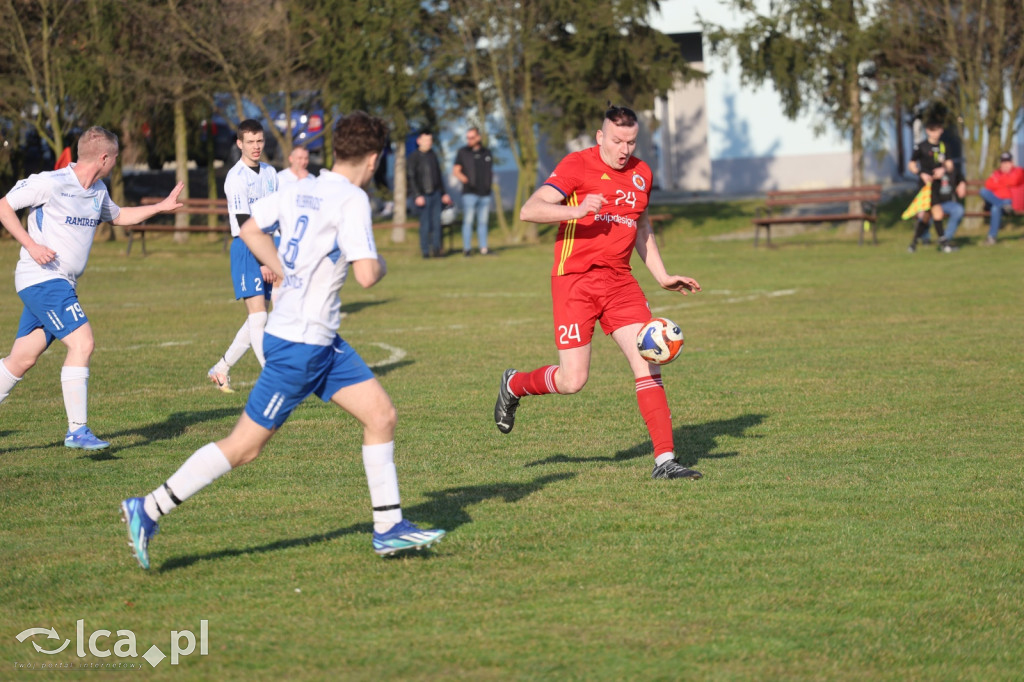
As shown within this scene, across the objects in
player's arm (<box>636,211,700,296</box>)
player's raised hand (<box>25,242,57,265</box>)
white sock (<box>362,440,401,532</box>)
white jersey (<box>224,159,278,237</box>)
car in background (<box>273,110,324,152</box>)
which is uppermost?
car in background (<box>273,110,324,152</box>)

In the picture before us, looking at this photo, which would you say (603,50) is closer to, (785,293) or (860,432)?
(785,293)

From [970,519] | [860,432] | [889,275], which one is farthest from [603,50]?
[970,519]

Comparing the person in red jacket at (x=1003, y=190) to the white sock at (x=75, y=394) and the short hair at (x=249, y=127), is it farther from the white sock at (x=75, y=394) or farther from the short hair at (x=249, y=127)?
the white sock at (x=75, y=394)

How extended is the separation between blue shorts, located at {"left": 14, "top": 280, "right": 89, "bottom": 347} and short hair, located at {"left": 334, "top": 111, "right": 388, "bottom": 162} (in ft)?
10.9

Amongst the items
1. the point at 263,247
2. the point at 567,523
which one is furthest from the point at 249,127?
the point at 567,523

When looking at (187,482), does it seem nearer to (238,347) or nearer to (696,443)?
(696,443)

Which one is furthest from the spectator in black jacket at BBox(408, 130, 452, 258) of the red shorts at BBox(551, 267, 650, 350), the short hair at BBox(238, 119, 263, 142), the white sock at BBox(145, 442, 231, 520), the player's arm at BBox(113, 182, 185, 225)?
the white sock at BBox(145, 442, 231, 520)

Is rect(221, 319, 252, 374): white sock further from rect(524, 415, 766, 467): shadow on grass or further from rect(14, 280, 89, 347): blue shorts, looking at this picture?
rect(524, 415, 766, 467): shadow on grass

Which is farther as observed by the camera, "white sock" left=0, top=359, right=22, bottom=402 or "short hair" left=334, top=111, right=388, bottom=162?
"white sock" left=0, top=359, right=22, bottom=402

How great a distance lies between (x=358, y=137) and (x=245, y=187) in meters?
5.10

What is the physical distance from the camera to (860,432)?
8.09 m

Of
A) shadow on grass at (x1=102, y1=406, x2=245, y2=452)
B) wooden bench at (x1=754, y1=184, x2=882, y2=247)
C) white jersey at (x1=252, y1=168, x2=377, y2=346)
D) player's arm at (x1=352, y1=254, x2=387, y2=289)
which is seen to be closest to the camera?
player's arm at (x1=352, y1=254, x2=387, y2=289)

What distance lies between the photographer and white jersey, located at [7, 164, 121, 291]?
25.5 ft

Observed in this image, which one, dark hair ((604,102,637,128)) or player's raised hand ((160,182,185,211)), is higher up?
dark hair ((604,102,637,128))
